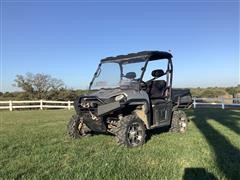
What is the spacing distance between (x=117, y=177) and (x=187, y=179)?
1.07 meters

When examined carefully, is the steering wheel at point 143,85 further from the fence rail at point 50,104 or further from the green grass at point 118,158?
the fence rail at point 50,104

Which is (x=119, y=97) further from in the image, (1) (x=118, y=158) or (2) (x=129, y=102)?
(1) (x=118, y=158)

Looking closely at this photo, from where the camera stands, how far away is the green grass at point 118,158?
5588 millimetres

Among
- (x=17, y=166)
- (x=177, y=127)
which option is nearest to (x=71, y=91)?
(x=177, y=127)

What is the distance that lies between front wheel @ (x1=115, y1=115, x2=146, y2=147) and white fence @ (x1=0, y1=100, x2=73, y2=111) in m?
22.8

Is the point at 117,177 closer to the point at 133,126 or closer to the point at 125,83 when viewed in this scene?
the point at 133,126

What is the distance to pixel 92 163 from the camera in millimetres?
6293

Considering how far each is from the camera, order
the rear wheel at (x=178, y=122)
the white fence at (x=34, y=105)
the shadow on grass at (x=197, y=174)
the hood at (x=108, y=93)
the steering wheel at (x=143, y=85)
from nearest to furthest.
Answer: the shadow on grass at (x=197, y=174), the hood at (x=108, y=93), the steering wheel at (x=143, y=85), the rear wheel at (x=178, y=122), the white fence at (x=34, y=105)

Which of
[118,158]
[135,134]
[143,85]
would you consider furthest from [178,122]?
[118,158]

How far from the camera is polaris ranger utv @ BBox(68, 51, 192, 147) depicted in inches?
329

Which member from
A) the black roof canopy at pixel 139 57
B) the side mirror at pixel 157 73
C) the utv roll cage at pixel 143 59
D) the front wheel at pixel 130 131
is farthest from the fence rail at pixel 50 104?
the front wheel at pixel 130 131

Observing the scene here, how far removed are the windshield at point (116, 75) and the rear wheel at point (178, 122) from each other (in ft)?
6.97

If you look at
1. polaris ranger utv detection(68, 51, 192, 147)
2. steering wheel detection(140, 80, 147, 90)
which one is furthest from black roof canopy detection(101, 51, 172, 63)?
steering wheel detection(140, 80, 147, 90)

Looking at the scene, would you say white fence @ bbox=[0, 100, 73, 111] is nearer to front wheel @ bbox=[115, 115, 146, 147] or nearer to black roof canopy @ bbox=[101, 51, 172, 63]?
black roof canopy @ bbox=[101, 51, 172, 63]
